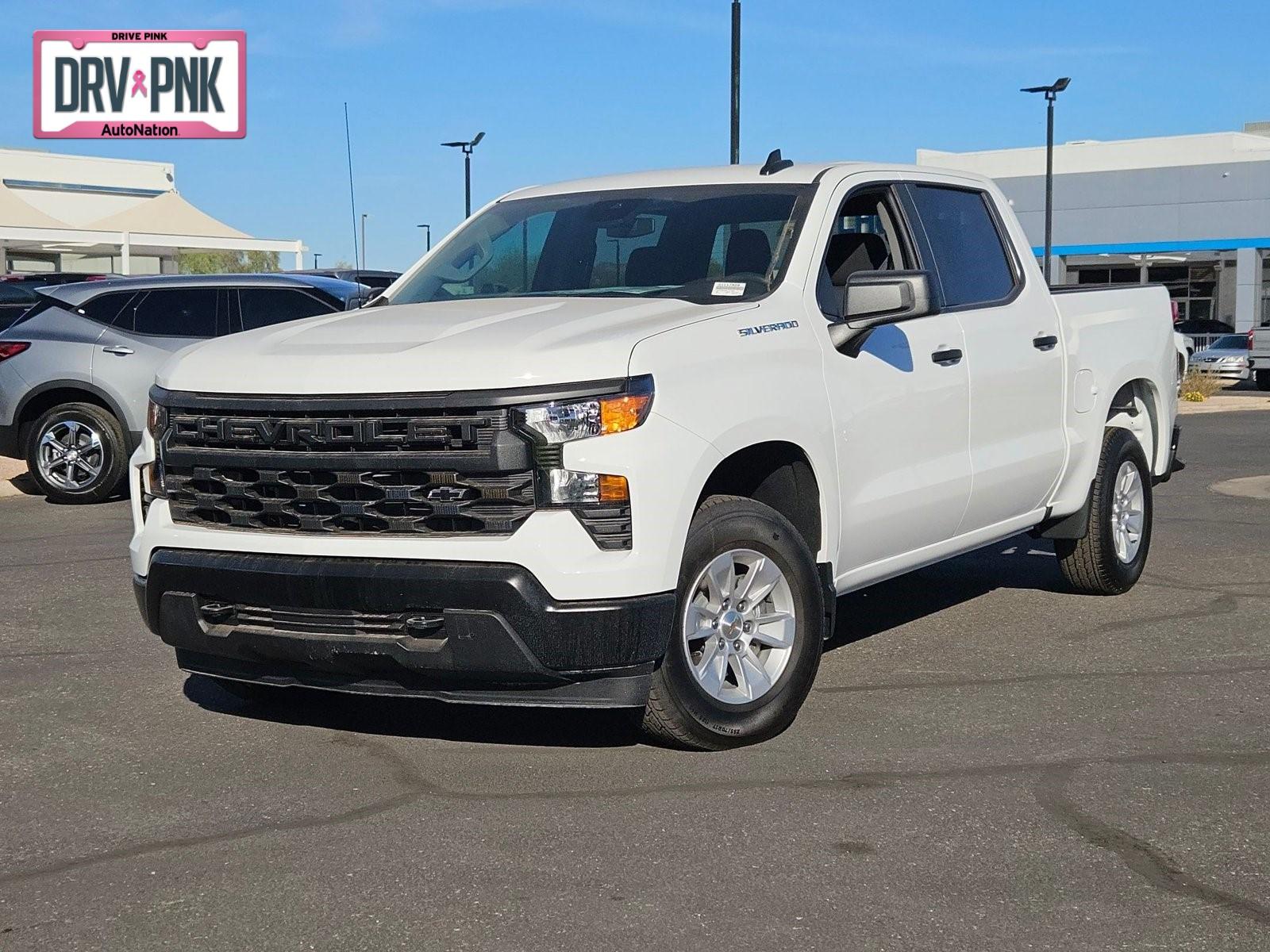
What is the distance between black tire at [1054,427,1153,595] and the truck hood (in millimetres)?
2991

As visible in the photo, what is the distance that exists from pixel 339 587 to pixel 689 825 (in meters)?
1.28

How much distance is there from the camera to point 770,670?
18.7ft

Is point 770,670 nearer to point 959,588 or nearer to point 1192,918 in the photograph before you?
point 1192,918

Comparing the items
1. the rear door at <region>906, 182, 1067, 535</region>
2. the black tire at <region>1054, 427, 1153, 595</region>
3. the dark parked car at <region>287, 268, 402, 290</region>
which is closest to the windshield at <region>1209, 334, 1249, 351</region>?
the dark parked car at <region>287, 268, 402, 290</region>

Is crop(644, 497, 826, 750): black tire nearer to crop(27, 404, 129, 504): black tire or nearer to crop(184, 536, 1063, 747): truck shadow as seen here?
crop(184, 536, 1063, 747): truck shadow

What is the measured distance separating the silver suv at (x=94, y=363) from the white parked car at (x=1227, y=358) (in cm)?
2661

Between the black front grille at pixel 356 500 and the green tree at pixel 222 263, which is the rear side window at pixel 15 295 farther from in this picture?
the green tree at pixel 222 263

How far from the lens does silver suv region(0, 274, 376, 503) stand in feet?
43.7

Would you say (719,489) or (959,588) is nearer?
(719,489)

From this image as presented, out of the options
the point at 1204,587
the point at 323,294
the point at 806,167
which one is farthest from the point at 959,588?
the point at 323,294

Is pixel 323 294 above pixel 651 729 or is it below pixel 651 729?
above

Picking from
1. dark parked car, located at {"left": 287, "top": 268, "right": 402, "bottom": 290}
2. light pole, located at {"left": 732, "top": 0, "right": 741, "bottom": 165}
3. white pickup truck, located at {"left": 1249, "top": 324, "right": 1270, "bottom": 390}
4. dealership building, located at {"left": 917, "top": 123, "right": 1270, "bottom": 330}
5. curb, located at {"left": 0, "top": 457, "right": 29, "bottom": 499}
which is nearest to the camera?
curb, located at {"left": 0, "top": 457, "right": 29, "bottom": 499}

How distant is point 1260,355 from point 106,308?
1070 inches

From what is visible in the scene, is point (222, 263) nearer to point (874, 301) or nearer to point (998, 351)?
point (998, 351)
